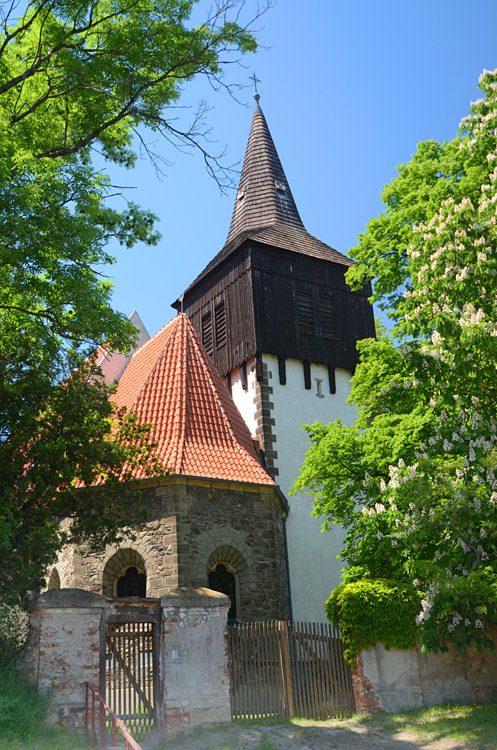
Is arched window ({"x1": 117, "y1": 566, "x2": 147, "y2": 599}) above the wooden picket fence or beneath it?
above

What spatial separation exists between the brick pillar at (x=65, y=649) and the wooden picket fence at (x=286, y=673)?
2.54 metres

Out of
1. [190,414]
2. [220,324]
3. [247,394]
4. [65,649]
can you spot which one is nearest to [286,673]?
[65,649]

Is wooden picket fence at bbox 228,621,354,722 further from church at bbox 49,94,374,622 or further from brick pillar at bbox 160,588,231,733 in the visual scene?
church at bbox 49,94,374,622

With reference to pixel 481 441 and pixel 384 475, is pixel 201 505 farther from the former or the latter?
pixel 481 441

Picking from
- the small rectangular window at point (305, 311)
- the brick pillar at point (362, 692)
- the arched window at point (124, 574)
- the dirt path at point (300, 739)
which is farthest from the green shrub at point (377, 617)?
the small rectangular window at point (305, 311)

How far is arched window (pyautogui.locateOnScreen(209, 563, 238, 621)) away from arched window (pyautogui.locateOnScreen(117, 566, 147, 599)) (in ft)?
4.82

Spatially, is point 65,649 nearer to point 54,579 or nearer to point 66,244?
point 66,244

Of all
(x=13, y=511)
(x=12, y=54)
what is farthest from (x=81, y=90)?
(x=13, y=511)

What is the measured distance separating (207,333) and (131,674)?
15128 mm

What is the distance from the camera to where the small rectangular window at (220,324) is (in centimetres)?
2356

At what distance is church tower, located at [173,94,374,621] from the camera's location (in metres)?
20.0

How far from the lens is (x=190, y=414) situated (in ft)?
59.2

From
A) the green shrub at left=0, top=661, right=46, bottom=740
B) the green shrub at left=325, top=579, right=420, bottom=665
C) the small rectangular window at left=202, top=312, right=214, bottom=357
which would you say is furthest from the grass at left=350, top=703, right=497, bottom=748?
the small rectangular window at left=202, top=312, right=214, bottom=357

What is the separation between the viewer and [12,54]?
13.1 m
